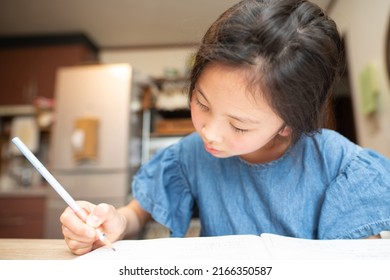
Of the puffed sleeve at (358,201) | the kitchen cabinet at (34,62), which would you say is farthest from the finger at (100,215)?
the kitchen cabinet at (34,62)

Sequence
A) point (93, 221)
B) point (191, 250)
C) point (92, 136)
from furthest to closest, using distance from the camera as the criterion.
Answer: point (92, 136)
point (93, 221)
point (191, 250)

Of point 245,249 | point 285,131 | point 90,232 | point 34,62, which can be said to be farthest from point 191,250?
point 34,62

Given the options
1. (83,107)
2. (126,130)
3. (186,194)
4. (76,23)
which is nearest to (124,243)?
(186,194)

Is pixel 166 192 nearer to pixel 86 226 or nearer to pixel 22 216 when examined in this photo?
pixel 86 226

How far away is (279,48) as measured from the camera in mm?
471

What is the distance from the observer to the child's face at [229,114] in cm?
48

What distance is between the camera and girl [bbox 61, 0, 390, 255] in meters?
0.48

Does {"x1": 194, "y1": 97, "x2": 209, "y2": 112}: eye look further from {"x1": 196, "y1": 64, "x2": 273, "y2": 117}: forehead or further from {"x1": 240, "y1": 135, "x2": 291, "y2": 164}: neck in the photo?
{"x1": 240, "y1": 135, "x2": 291, "y2": 164}: neck

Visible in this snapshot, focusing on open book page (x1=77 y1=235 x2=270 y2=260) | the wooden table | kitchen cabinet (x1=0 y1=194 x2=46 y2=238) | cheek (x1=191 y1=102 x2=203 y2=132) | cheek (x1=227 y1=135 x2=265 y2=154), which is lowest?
kitchen cabinet (x1=0 y1=194 x2=46 y2=238)

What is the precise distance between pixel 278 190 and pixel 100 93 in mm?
2218

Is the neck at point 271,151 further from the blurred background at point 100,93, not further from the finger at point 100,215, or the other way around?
the blurred background at point 100,93

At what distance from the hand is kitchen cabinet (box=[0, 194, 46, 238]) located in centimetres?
234

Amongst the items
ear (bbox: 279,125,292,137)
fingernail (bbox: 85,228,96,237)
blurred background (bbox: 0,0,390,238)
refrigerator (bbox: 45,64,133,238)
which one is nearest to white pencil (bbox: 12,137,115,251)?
fingernail (bbox: 85,228,96,237)

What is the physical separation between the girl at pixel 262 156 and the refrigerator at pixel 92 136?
1.86 metres
